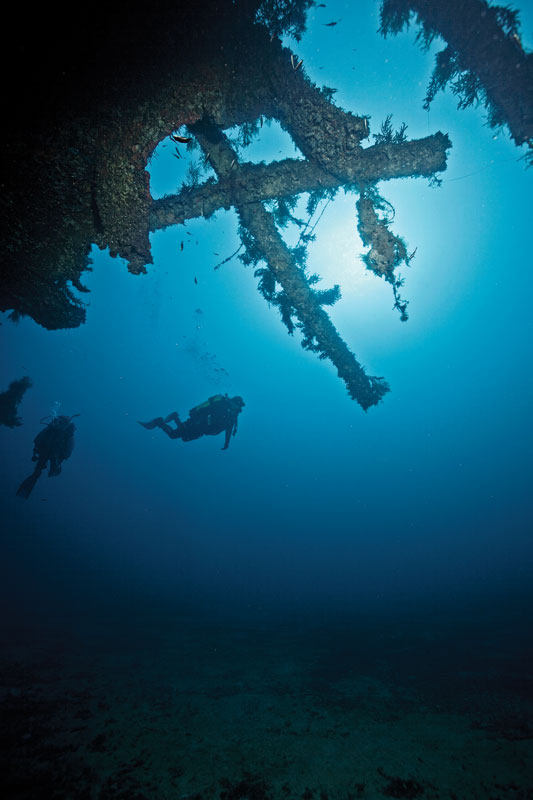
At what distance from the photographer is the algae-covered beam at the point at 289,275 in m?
3.11

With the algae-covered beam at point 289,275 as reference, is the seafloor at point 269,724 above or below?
below

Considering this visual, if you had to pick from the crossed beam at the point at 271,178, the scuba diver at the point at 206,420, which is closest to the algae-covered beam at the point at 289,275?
the crossed beam at the point at 271,178

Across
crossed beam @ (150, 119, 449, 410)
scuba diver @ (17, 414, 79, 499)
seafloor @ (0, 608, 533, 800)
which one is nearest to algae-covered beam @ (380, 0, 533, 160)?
crossed beam @ (150, 119, 449, 410)

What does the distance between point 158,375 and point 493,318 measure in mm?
64931

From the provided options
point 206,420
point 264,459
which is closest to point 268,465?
point 264,459

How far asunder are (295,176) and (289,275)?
3.33ft

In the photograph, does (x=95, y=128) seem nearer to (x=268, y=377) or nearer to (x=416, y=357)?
(x=416, y=357)

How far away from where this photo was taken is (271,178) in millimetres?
3209

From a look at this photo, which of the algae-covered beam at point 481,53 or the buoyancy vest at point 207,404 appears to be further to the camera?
the buoyancy vest at point 207,404

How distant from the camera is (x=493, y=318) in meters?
39.1

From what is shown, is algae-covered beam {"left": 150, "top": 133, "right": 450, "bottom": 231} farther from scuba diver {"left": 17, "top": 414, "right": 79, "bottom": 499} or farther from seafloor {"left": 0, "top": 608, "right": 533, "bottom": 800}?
scuba diver {"left": 17, "top": 414, "right": 79, "bottom": 499}

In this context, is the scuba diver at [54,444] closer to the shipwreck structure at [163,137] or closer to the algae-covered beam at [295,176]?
the shipwreck structure at [163,137]

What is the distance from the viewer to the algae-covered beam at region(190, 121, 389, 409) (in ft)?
10.2

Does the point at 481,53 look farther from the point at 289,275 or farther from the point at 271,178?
the point at 289,275
